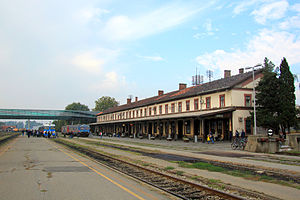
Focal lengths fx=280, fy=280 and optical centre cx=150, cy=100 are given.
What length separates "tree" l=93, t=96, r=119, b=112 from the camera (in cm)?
13075

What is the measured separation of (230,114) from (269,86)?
5.47m

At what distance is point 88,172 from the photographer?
1108 centimetres

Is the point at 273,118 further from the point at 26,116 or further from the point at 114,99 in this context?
the point at 114,99

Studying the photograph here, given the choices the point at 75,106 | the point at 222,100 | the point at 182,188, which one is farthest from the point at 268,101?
the point at 75,106

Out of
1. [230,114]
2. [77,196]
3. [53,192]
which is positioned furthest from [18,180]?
[230,114]

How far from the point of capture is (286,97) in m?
31.6

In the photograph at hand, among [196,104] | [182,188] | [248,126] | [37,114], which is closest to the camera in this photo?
[182,188]

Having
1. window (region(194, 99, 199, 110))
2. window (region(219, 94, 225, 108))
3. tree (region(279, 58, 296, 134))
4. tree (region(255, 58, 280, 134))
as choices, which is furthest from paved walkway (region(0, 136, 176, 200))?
window (region(194, 99, 199, 110))

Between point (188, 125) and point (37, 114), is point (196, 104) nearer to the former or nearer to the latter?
point (188, 125)

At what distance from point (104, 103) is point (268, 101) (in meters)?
106

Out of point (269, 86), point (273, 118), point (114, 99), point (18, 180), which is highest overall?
point (114, 99)

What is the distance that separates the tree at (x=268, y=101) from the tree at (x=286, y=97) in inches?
20.7

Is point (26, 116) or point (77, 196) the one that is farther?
point (26, 116)

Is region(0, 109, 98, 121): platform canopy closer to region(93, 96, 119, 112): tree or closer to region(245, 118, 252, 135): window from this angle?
region(93, 96, 119, 112): tree
